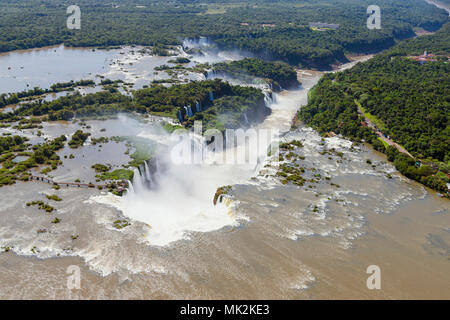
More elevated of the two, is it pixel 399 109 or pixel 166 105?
pixel 166 105

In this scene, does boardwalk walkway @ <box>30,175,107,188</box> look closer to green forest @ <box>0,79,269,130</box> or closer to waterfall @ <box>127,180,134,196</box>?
waterfall @ <box>127,180,134,196</box>

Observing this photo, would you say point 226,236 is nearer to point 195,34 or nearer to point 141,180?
point 141,180

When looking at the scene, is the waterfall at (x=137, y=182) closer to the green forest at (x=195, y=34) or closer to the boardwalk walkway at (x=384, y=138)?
the boardwalk walkway at (x=384, y=138)

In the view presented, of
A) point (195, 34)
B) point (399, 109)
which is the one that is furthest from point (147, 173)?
point (195, 34)

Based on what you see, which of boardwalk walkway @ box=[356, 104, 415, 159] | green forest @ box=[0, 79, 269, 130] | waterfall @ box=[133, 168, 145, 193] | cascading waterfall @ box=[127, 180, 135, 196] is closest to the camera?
cascading waterfall @ box=[127, 180, 135, 196]

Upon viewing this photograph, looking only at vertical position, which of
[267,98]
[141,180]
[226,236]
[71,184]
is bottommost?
[226,236]

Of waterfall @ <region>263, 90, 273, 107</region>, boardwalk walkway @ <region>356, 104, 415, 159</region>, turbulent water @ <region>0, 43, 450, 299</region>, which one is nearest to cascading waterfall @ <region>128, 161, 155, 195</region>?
turbulent water @ <region>0, 43, 450, 299</region>
